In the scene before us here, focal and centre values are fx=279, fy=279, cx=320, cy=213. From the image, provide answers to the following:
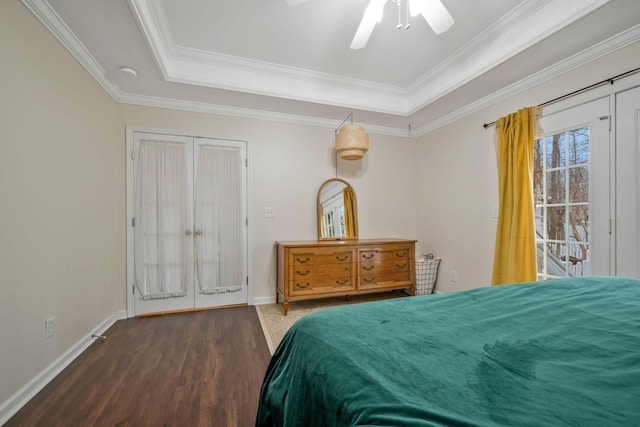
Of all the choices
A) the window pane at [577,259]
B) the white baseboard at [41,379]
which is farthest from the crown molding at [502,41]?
the white baseboard at [41,379]

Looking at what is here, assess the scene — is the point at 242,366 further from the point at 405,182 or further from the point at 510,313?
the point at 405,182

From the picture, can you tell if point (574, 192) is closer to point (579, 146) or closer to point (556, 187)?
point (556, 187)

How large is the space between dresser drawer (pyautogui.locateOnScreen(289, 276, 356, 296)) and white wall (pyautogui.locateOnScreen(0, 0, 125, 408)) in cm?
186

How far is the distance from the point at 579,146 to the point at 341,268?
8.09ft

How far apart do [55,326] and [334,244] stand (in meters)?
2.42

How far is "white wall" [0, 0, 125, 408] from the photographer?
157 cm

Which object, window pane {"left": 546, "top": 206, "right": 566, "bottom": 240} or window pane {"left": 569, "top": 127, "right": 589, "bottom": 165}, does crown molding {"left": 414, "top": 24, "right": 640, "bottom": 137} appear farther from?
window pane {"left": 546, "top": 206, "right": 566, "bottom": 240}

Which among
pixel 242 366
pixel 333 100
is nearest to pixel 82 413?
pixel 242 366

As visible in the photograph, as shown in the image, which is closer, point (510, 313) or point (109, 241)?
point (510, 313)

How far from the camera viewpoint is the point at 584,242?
2.31 metres

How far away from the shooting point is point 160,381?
1.84m

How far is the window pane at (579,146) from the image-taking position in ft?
7.54

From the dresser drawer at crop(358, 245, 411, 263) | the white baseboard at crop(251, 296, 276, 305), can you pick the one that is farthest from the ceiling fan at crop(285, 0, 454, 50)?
the white baseboard at crop(251, 296, 276, 305)

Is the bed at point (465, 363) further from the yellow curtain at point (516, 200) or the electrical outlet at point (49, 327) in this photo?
A: the electrical outlet at point (49, 327)
